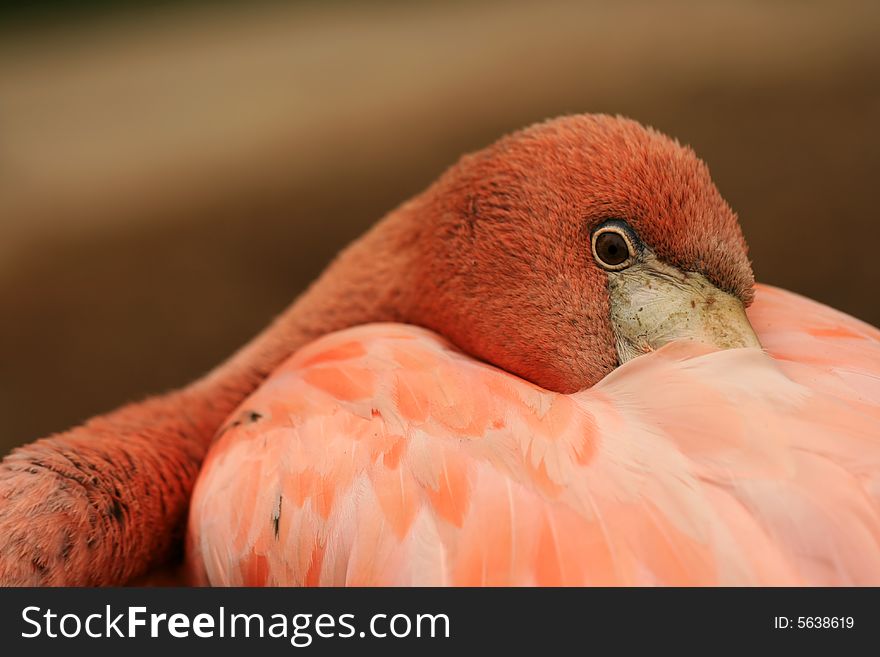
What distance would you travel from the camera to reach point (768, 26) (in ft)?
6.82

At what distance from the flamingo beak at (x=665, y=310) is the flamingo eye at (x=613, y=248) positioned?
0.04ft

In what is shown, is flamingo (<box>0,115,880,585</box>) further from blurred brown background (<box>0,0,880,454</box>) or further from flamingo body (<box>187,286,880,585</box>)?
blurred brown background (<box>0,0,880,454</box>)

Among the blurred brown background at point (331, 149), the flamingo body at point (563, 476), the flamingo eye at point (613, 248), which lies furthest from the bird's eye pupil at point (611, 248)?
the blurred brown background at point (331, 149)

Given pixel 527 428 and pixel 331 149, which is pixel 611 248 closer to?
pixel 527 428

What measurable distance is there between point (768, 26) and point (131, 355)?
1.85 metres

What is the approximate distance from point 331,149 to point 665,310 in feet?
4.87

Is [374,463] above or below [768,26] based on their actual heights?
below

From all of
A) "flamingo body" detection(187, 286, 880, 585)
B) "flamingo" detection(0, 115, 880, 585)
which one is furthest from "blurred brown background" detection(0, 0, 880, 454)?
"flamingo body" detection(187, 286, 880, 585)

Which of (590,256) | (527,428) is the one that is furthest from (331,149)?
(527,428)

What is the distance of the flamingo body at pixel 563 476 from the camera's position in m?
0.71

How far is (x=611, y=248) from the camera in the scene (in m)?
0.98
